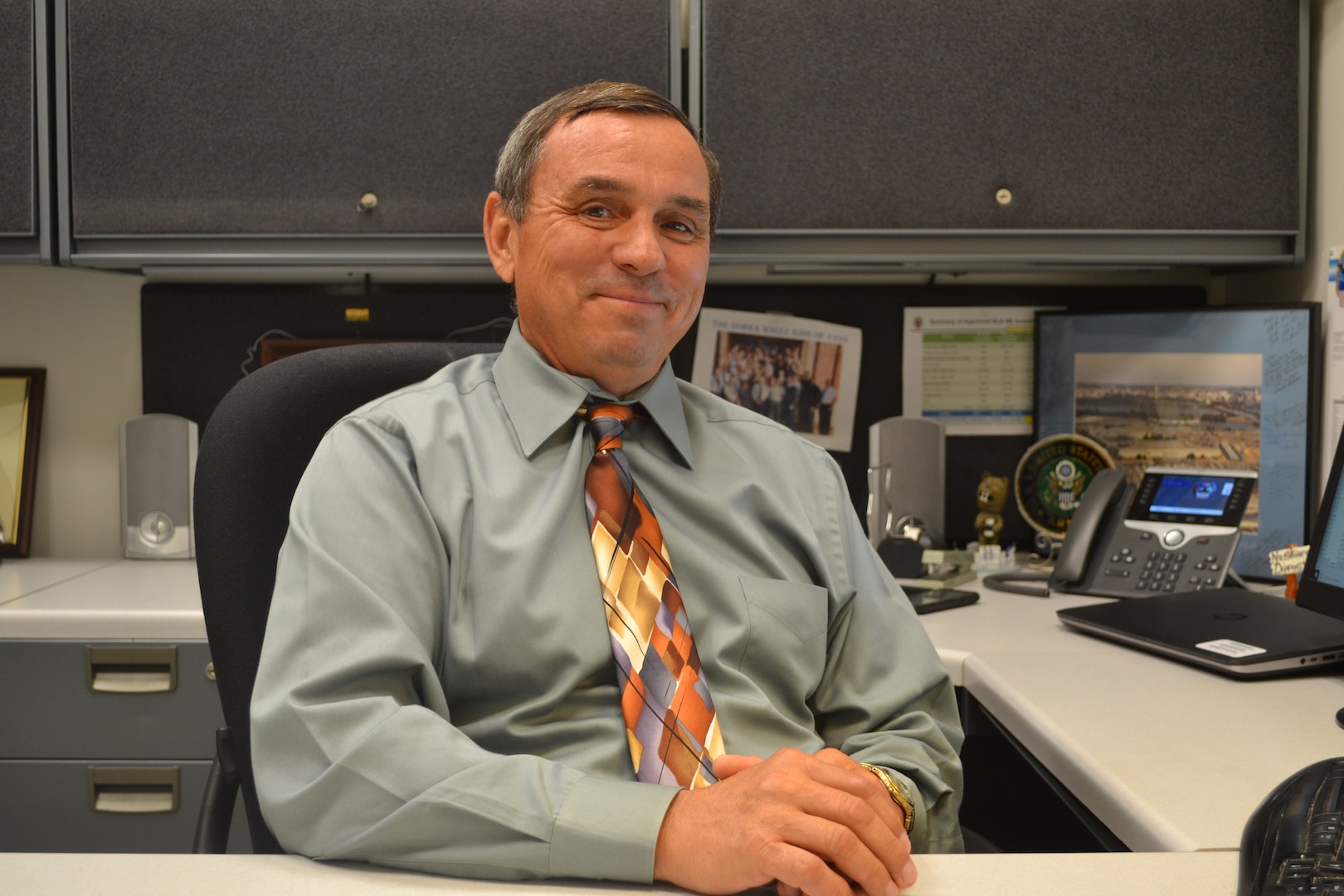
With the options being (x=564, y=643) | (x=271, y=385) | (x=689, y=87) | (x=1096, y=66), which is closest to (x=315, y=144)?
(x=689, y=87)

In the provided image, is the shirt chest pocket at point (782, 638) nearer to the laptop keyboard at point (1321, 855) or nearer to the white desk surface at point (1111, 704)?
the white desk surface at point (1111, 704)

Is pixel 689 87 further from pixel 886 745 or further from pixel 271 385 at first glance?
pixel 886 745

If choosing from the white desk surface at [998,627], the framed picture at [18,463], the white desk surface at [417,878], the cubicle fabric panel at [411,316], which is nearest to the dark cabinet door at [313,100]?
the cubicle fabric panel at [411,316]

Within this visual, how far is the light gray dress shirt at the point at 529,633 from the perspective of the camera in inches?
27.3

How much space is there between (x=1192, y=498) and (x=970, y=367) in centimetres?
47

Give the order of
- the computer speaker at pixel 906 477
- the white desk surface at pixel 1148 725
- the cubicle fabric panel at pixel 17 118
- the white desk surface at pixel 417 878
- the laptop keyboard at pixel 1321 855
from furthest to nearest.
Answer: the computer speaker at pixel 906 477
the cubicle fabric panel at pixel 17 118
the white desk surface at pixel 1148 725
the white desk surface at pixel 417 878
the laptop keyboard at pixel 1321 855

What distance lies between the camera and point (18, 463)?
1898 millimetres

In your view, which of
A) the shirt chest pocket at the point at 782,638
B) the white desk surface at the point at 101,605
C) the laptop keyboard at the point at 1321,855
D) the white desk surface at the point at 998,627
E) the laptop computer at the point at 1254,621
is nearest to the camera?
the laptop keyboard at the point at 1321,855

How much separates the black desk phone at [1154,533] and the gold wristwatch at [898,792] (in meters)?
0.82

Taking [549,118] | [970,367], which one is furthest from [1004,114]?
[549,118]

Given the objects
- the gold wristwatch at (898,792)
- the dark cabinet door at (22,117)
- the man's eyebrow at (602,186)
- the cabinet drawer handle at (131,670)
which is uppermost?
the dark cabinet door at (22,117)

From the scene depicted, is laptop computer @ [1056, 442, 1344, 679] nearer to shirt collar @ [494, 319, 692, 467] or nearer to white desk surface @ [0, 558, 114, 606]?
shirt collar @ [494, 319, 692, 467]

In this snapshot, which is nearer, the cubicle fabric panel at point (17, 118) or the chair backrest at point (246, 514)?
the chair backrest at point (246, 514)

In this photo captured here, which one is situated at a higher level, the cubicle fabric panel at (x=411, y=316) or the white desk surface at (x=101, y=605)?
the cubicle fabric panel at (x=411, y=316)
